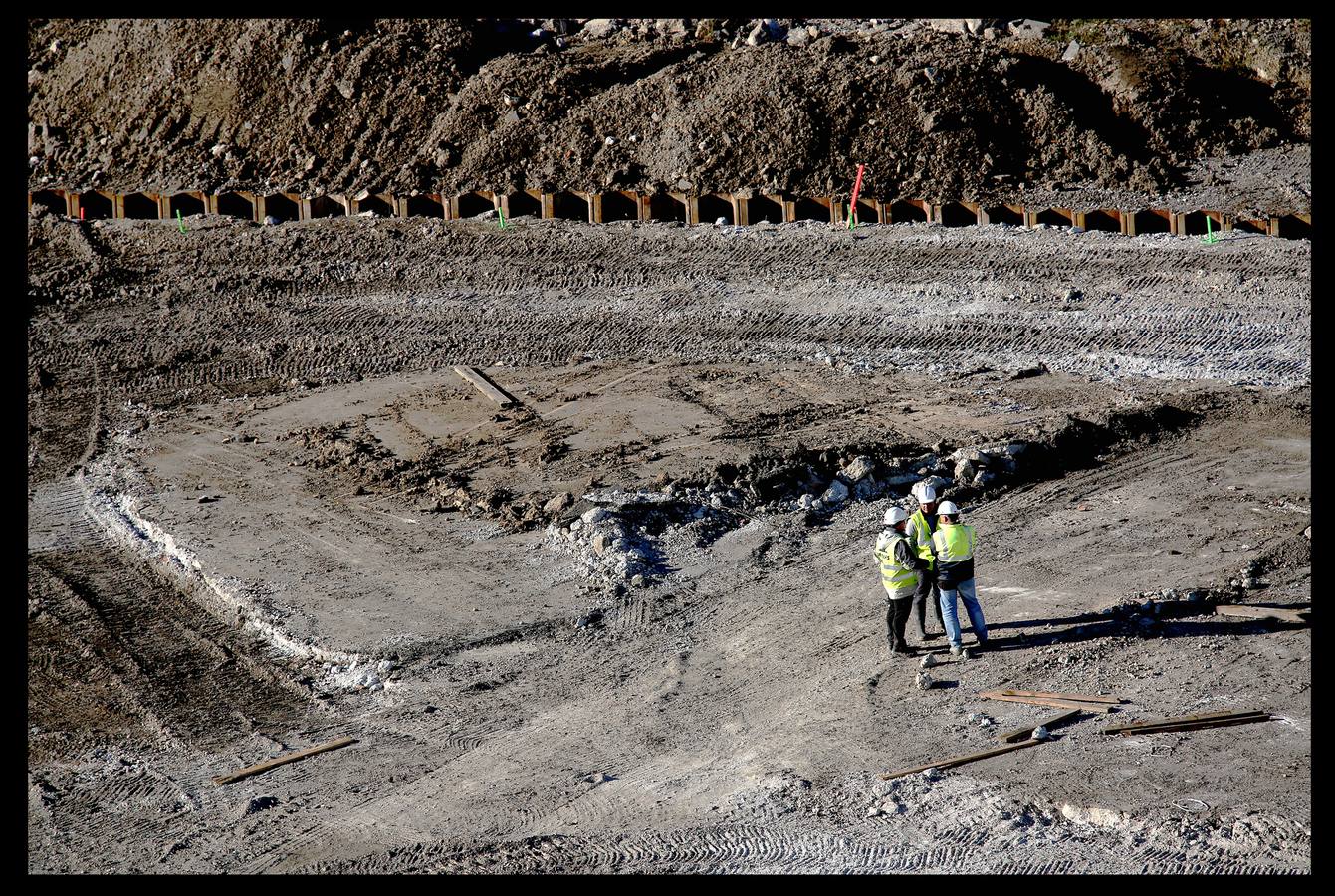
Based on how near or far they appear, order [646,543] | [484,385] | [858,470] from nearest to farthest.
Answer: [646,543], [858,470], [484,385]

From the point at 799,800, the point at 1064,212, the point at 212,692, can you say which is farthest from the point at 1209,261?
the point at 212,692

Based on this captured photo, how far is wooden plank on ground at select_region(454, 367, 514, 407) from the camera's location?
17.0 m

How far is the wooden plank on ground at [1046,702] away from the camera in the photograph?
33.0ft

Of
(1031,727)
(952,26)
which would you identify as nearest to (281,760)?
(1031,727)

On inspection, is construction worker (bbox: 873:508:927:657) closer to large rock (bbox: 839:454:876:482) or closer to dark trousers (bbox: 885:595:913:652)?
dark trousers (bbox: 885:595:913:652)

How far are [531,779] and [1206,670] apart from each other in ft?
18.4

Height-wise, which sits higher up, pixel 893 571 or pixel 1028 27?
pixel 1028 27

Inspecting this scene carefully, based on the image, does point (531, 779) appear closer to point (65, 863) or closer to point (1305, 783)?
point (65, 863)

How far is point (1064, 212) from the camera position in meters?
22.0

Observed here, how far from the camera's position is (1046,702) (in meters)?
10.2

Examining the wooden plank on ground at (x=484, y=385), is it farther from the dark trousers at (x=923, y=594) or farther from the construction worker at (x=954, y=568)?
the construction worker at (x=954, y=568)

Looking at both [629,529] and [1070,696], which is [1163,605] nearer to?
[1070,696]

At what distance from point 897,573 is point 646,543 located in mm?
3337

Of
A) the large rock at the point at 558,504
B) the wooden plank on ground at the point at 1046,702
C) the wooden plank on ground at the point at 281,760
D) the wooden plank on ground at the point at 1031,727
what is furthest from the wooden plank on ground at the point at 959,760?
the large rock at the point at 558,504
